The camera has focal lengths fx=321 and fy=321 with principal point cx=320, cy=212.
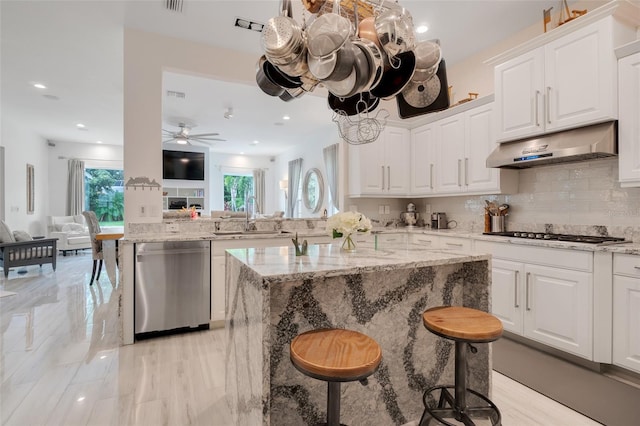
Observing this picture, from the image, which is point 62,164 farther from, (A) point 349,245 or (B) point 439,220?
(A) point 349,245

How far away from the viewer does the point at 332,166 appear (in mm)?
7164

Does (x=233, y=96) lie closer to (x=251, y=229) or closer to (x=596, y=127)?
(x=251, y=229)

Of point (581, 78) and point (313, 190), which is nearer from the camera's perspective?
point (581, 78)

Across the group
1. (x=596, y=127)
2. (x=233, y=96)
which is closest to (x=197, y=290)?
(x=233, y=96)

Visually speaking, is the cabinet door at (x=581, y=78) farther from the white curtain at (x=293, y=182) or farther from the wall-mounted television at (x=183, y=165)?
the wall-mounted television at (x=183, y=165)

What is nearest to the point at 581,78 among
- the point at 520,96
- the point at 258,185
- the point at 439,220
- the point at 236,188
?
the point at 520,96

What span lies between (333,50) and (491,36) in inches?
119

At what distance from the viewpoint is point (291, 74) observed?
1.59 metres

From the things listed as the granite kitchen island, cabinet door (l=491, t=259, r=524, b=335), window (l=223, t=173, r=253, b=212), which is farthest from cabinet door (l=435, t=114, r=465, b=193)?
window (l=223, t=173, r=253, b=212)

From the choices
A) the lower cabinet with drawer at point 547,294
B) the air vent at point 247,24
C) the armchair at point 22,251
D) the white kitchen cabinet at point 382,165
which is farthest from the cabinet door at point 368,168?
the armchair at point 22,251

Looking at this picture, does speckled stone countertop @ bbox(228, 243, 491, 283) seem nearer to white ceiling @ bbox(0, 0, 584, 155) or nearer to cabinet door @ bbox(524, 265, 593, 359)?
cabinet door @ bbox(524, 265, 593, 359)

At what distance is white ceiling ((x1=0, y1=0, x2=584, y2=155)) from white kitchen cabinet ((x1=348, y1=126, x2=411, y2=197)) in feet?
3.53

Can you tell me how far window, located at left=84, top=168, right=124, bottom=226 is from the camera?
891cm

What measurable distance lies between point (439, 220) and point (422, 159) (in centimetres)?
84
